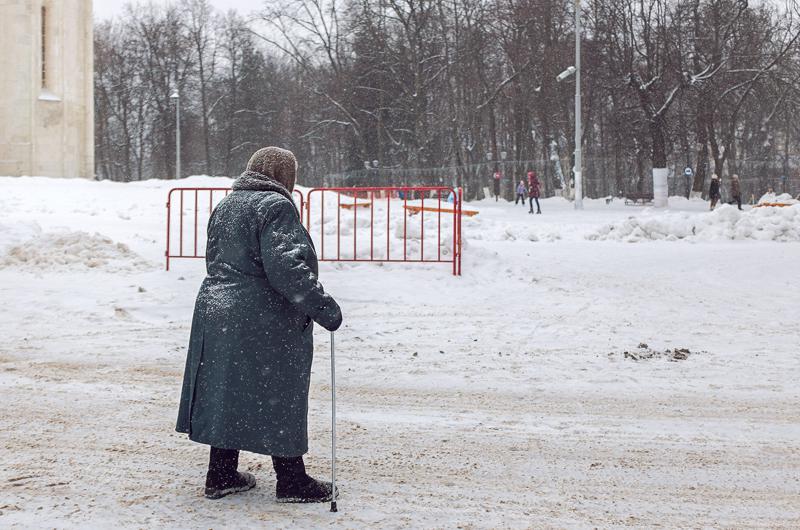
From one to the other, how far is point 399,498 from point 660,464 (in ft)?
5.71

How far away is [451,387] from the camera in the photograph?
7402 mm

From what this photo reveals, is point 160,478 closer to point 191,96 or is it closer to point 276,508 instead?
point 276,508

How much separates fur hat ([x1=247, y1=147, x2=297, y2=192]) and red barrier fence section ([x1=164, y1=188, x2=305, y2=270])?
308 inches

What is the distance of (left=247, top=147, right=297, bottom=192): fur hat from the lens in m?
4.39

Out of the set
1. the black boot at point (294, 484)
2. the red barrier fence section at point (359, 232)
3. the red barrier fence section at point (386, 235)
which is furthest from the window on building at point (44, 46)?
the black boot at point (294, 484)

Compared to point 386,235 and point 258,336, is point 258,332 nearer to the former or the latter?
point 258,336

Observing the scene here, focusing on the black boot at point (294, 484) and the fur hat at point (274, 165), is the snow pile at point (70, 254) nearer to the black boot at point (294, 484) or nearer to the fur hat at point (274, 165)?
the fur hat at point (274, 165)

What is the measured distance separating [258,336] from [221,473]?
2.64ft

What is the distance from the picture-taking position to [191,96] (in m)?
56.3

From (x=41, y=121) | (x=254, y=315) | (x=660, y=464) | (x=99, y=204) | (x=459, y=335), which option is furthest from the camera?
(x=41, y=121)

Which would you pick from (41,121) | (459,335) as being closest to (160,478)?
(459,335)

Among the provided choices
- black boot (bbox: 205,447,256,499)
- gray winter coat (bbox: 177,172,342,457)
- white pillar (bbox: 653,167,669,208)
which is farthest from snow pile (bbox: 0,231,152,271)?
white pillar (bbox: 653,167,669,208)

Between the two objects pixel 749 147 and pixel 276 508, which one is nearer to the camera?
pixel 276 508

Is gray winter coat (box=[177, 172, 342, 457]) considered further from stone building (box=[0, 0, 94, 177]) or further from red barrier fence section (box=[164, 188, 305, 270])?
stone building (box=[0, 0, 94, 177])
